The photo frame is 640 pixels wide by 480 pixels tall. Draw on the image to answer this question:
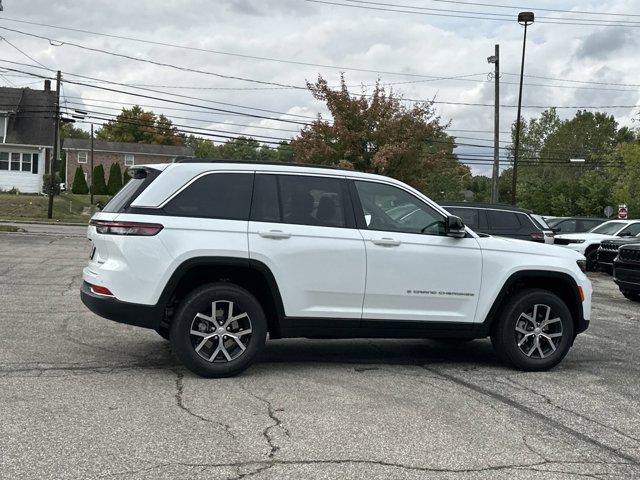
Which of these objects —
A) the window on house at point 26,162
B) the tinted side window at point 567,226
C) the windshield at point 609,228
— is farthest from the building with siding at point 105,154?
the windshield at point 609,228

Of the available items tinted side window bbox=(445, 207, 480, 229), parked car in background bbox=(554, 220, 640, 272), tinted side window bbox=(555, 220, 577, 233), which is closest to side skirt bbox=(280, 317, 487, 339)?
tinted side window bbox=(445, 207, 480, 229)

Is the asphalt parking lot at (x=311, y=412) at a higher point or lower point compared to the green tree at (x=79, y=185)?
lower

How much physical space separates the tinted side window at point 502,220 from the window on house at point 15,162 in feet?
131

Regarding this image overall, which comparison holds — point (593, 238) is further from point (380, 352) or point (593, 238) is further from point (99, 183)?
point (99, 183)

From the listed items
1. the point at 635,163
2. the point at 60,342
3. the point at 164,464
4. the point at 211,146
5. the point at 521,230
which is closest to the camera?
the point at 164,464

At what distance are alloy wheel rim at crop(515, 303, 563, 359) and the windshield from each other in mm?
14584

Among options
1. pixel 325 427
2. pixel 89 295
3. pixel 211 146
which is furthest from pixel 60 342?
pixel 211 146

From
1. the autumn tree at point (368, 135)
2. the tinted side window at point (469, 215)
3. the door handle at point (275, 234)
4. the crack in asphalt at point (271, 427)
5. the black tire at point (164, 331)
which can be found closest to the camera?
the crack in asphalt at point (271, 427)

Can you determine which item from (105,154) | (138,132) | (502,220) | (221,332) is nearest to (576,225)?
(502,220)

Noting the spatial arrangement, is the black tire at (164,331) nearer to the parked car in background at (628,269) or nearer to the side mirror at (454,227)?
the side mirror at (454,227)

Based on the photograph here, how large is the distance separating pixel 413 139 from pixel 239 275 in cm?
2562

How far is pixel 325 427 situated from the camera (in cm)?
481

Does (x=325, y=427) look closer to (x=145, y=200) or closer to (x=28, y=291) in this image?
(x=145, y=200)

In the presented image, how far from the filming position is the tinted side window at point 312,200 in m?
6.27
